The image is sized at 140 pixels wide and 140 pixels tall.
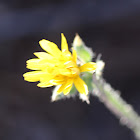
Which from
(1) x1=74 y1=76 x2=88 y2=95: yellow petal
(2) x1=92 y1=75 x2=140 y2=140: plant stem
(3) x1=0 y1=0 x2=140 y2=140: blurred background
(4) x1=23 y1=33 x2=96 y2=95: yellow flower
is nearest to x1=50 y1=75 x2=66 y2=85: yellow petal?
(4) x1=23 y1=33 x2=96 y2=95: yellow flower

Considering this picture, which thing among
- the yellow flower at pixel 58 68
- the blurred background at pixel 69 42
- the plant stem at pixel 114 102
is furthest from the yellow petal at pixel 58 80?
the blurred background at pixel 69 42

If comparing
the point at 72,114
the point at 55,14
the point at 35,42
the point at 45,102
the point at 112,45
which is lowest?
the point at 72,114

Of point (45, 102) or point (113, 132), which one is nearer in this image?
point (113, 132)

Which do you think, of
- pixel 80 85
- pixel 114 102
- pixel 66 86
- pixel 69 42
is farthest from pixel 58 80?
pixel 69 42

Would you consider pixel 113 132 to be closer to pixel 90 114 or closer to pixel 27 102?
pixel 90 114

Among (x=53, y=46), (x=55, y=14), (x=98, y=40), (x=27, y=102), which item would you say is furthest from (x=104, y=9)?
(x=53, y=46)

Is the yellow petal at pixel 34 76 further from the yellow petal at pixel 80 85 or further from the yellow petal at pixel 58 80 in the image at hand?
the yellow petal at pixel 80 85

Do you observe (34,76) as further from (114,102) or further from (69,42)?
(69,42)
